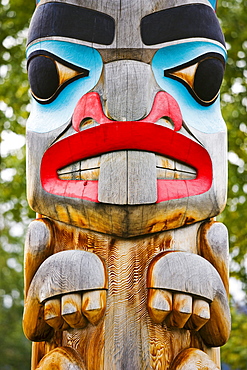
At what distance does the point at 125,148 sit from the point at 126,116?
0.18m

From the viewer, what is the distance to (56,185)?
3176 mm

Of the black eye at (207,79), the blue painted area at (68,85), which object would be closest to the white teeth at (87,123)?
the blue painted area at (68,85)

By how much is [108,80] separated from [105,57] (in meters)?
0.16

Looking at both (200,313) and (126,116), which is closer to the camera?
(200,313)

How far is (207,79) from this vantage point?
329cm

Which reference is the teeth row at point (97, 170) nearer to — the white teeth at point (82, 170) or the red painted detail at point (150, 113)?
the white teeth at point (82, 170)

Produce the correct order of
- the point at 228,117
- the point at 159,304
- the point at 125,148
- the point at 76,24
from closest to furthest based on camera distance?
the point at 159,304 < the point at 125,148 < the point at 76,24 < the point at 228,117

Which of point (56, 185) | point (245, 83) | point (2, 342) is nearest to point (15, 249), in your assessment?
point (2, 342)

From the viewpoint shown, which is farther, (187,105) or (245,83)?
(245,83)

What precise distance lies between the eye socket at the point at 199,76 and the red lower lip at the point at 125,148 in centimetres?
34

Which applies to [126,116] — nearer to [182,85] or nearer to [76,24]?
[182,85]

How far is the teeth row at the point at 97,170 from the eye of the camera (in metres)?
3.12

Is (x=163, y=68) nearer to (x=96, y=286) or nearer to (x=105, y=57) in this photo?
(x=105, y=57)

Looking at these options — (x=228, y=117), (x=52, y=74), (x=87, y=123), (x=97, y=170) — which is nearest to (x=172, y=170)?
(x=97, y=170)
